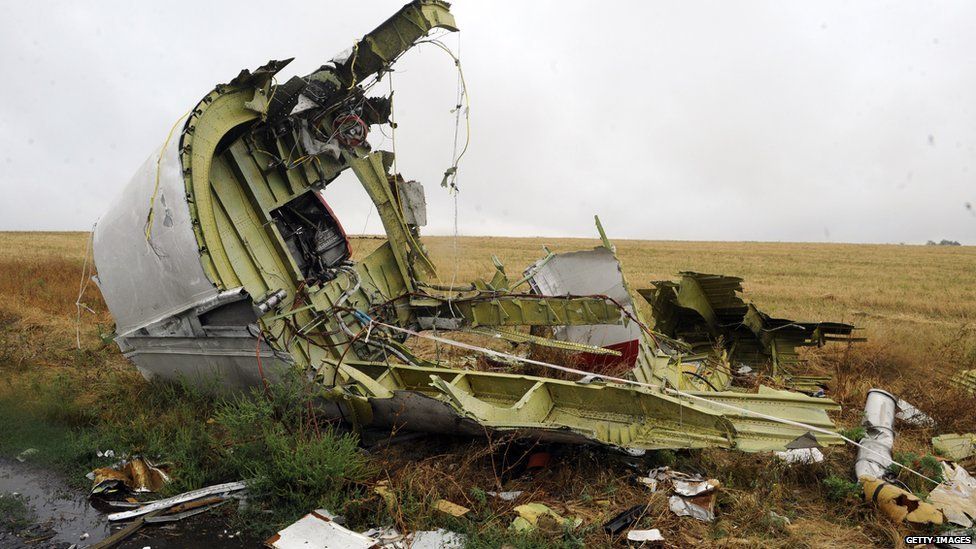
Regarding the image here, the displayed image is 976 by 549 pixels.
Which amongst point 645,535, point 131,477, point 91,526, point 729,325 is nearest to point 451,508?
point 645,535

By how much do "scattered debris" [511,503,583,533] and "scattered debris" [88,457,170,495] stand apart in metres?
3.02

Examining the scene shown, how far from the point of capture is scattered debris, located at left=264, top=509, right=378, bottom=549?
3945 millimetres

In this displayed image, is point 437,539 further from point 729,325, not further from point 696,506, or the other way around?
point 729,325

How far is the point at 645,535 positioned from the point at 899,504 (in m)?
1.79

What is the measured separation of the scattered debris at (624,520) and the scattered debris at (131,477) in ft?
11.9

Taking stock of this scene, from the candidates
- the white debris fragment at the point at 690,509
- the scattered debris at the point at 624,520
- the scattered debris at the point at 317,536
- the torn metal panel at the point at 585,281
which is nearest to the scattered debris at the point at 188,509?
the scattered debris at the point at 317,536

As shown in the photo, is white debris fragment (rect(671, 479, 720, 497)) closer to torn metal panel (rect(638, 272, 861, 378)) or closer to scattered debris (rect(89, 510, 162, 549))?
torn metal panel (rect(638, 272, 861, 378))

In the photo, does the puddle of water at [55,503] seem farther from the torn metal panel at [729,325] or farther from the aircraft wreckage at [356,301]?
the torn metal panel at [729,325]

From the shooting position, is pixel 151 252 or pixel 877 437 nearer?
pixel 877 437

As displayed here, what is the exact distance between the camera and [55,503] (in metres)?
4.68

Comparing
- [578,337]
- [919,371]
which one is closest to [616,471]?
[578,337]

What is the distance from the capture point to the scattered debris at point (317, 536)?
3945 mm

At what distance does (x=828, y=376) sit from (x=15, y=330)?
12.8m

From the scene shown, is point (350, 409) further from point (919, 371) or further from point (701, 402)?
point (919, 371)
